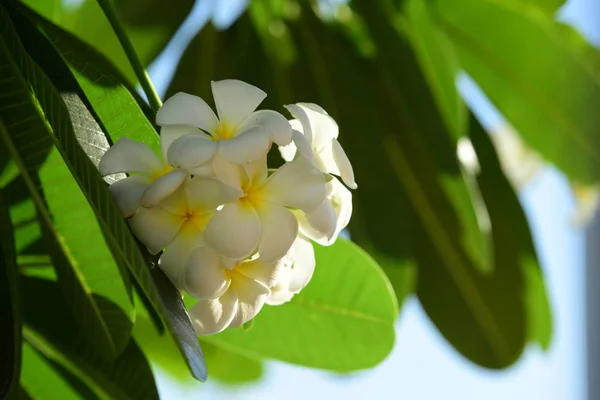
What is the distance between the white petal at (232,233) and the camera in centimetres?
43

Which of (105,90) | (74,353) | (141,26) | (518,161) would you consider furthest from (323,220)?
(518,161)

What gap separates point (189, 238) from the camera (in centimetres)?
44

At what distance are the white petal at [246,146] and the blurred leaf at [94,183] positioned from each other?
0.06 metres

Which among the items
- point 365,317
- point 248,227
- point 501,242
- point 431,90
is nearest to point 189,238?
point 248,227

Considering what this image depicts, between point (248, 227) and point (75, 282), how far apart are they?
13 centimetres

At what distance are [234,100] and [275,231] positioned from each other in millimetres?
83

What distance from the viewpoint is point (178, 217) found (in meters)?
0.44

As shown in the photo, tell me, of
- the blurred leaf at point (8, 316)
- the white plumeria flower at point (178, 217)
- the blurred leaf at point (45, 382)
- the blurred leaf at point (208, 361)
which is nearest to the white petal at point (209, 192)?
the white plumeria flower at point (178, 217)

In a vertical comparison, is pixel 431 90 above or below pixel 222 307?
below

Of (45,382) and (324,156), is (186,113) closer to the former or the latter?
(324,156)

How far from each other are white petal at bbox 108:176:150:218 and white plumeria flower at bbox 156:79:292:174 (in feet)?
0.07

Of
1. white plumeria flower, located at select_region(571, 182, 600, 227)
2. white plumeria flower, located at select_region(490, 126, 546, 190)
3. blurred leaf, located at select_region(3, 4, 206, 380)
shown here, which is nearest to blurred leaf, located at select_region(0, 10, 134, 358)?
blurred leaf, located at select_region(3, 4, 206, 380)

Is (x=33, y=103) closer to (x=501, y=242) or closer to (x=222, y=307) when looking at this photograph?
(x=222, y=307)

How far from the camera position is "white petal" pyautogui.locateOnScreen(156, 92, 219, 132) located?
45 cm
